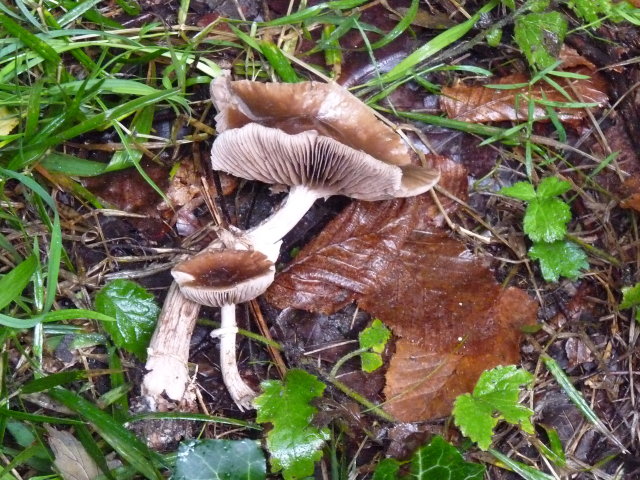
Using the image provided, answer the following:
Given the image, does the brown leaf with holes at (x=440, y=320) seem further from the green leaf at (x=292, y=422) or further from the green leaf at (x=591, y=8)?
the green leaf at (x=591, y=8)

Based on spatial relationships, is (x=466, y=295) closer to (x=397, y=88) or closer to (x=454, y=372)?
(x=454, y=372)

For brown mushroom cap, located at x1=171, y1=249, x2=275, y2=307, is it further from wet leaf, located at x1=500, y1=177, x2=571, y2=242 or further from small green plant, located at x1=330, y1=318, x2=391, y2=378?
wet leaf, located at x1=500, y1=177, x2=571, y2=242

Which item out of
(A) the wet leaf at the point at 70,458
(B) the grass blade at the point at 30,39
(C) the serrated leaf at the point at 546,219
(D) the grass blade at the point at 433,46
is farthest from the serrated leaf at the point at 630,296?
(B) the grass blade at the point at 30,39

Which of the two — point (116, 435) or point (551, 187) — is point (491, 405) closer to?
point (551, 187)

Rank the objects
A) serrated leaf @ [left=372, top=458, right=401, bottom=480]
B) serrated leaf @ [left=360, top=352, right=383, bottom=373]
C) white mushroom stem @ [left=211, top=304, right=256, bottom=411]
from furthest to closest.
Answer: serrated leaf @ [left=360, top=352, right=383, bottom=373], white mushroom stem @ [left=211, top=304, right=256, bottom=411], serrated leaf @ [left=372, top=458, right=401, bottom=480]

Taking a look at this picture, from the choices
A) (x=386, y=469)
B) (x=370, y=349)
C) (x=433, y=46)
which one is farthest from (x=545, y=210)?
(x=386, y=469)

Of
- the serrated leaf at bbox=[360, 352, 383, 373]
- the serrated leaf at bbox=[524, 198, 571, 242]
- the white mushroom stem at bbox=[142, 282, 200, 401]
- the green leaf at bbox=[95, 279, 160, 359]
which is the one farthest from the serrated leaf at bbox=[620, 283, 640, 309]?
the green leaf at bbox=[95, 279, 160, 359]
